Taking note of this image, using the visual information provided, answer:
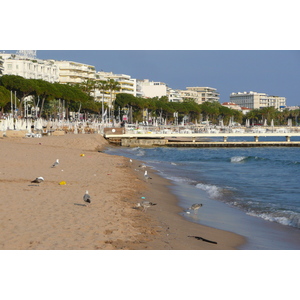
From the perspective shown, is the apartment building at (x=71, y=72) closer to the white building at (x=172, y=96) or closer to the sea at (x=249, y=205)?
the white building at (x=172, y=96)

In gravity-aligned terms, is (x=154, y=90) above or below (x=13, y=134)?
above

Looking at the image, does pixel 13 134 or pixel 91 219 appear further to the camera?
pixel 13 134

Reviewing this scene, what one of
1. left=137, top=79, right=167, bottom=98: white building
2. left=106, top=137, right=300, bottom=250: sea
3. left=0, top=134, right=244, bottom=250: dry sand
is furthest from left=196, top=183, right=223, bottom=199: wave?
left=137, top=79, right=167, bottom=98: white building

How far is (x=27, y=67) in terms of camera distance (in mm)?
112125

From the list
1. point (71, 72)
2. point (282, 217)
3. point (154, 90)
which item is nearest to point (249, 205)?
point (282, 217)

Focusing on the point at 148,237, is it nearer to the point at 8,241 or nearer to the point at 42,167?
the point at 8,241

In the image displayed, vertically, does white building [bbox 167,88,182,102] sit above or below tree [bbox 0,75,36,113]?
above

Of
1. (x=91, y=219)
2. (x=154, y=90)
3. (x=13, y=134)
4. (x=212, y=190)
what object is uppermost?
(x=154, y=90)

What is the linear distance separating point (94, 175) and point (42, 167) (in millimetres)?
2593

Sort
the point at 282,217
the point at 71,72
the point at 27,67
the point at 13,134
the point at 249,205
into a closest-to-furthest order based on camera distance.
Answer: the point at 282,217 → the point at 249,205 → the point at 13,134 → the point at 27,67 → the point at 71,72

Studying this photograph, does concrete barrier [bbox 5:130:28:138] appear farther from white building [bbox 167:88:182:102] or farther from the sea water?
white building [bbox 167:88:182:102]

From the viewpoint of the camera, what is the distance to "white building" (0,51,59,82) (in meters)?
110

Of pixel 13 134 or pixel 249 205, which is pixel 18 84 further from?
pixel 249 205

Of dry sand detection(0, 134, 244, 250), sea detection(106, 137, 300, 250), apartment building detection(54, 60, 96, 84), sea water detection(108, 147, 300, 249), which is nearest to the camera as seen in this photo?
dry sand detection(0, 134, 244, 250)
